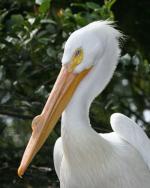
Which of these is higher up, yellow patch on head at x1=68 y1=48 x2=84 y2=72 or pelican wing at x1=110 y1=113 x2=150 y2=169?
yellow patch on head at x1=68 y1=48 x2=84 y2=72

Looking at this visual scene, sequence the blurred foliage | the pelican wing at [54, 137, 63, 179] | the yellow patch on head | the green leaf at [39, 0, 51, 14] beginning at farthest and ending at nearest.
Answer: the blurred foliage < the green leaf at [39, 0, 51, 14] < the pelican wing at [54, 137, 63, 179] < the yellow patch on head

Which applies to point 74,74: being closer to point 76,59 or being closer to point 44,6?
point 76,59

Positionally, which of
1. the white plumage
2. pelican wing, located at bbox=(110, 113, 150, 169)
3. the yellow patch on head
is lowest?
pelican wing, located at bbox=(110, 113, 150, 169)

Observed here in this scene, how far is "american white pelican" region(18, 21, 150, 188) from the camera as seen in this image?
5164 mm

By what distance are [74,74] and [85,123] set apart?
329 millimetres

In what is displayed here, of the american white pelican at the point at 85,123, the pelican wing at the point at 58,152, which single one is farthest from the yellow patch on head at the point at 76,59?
the pelican wing at the point at 58,152

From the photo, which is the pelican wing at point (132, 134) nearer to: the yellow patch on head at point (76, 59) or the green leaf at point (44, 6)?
the yellow patch on head at point (76, 59)

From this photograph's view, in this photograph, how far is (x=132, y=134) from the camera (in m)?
5.73

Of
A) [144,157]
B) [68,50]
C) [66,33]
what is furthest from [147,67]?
[68,50]

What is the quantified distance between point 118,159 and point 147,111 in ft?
8.71

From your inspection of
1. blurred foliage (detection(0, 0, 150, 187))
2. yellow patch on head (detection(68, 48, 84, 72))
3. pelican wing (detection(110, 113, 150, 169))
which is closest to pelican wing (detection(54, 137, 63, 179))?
pelican wing (detection(110, 113, 150, 169))

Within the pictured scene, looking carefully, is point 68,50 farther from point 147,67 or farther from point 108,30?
point 147,67

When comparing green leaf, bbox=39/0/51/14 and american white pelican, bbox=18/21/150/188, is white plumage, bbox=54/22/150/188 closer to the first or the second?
american white pelican, bbox=18/21/150/188

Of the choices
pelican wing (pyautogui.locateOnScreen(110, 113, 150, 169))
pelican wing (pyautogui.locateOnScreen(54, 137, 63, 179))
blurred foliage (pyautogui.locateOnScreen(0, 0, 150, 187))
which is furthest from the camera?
blurred foliage (pyautogui.locateOnScreen(0, 0, 150, 187))
